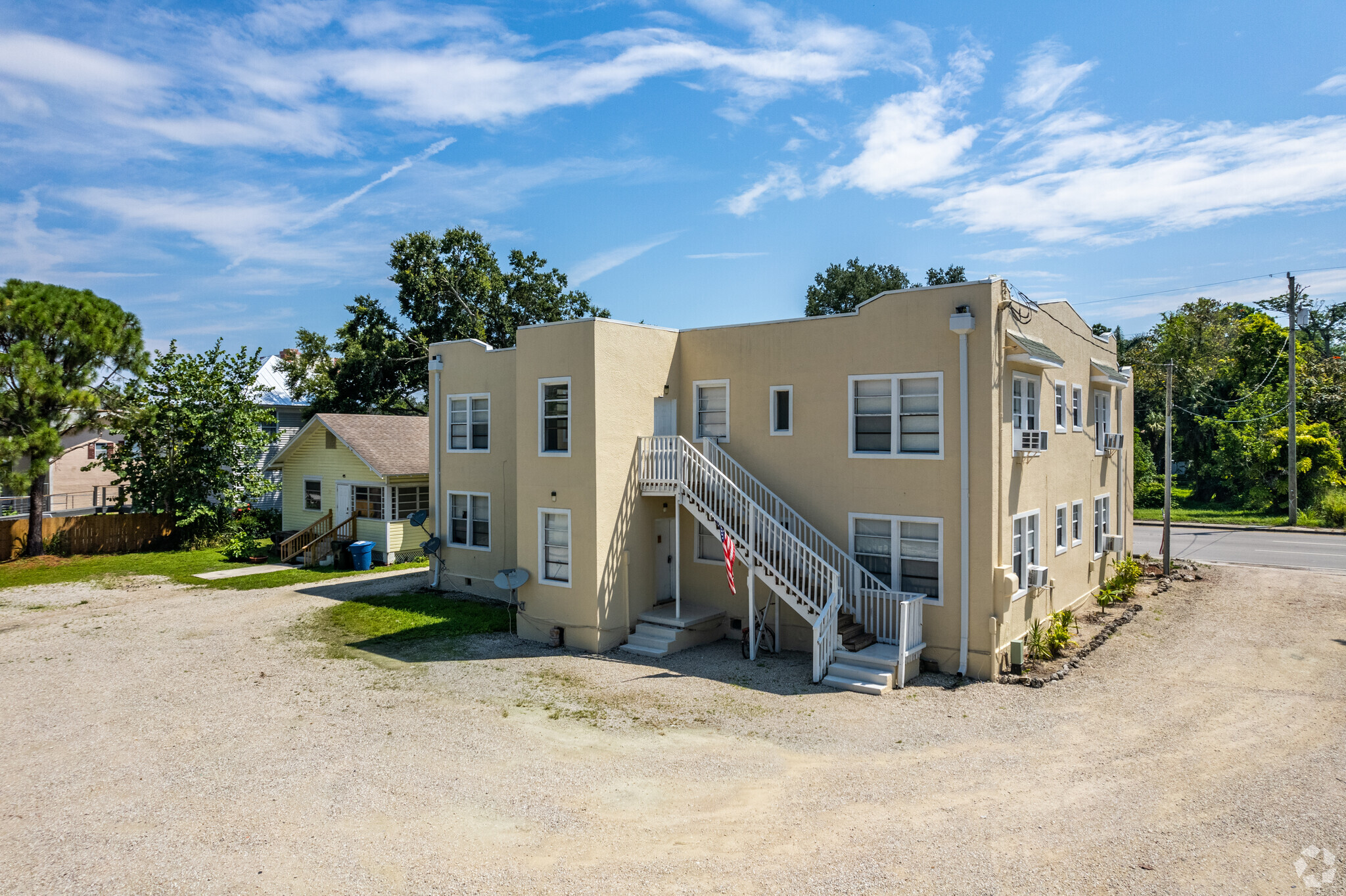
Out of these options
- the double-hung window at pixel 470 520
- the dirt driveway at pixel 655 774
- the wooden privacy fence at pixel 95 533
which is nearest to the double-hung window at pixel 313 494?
the wooden privacy fence at pixel 95 533

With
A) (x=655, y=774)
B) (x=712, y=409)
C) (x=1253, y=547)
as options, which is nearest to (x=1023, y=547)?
(x=712, y=409)

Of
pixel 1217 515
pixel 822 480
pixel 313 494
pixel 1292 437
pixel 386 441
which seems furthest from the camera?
pixel 1217 515

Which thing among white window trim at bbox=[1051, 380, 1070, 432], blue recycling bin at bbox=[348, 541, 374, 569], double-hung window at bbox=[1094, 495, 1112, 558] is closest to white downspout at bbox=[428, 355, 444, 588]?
blue recycling bin at bbox=[348, 541, 374, 569]

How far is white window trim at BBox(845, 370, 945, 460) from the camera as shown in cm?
1356

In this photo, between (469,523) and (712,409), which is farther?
(469,523)

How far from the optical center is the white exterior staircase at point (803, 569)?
1288cm

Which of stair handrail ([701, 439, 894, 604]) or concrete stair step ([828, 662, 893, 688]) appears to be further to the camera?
stair handrail ([701, 439, 894, 604])

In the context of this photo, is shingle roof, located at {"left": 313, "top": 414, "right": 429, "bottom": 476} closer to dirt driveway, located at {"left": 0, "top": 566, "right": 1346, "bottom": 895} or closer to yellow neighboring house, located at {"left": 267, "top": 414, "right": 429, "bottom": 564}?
yellow neighboring house, located at {"left": 267, "top": 414, "right": 429, "bottom": 564}

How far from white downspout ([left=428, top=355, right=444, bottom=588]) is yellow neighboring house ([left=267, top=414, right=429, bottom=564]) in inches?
163

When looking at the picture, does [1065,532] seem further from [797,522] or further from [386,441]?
[386,441]

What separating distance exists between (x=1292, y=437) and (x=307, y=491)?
1566 inches

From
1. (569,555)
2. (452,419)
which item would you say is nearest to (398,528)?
(452,419)

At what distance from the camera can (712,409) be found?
16.5m

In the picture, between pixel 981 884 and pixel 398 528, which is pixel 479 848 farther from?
pixel 398 528
